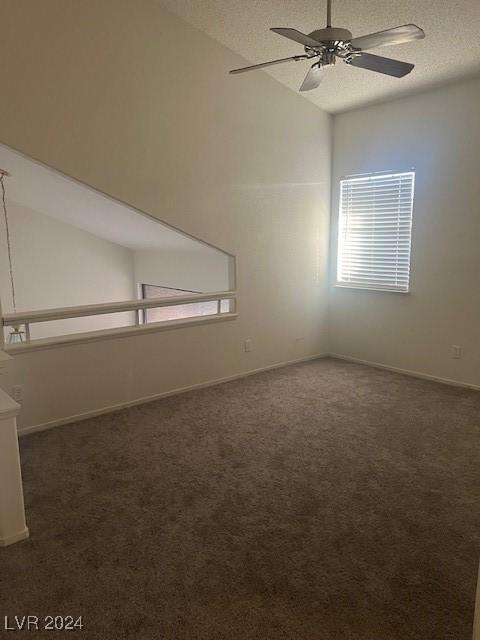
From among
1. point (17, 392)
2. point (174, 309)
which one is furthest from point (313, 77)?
point (174, 309)

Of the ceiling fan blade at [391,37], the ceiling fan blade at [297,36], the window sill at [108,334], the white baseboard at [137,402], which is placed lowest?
the white baseboard at [137,402]

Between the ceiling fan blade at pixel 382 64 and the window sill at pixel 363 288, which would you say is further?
the window sill at pixel 363 288

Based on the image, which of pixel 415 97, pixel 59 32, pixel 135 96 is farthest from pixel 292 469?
pixel 415 97

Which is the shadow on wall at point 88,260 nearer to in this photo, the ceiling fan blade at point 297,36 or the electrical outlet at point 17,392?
the electrical outlet at point 17,392

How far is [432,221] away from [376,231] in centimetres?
63

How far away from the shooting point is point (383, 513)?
227 cm

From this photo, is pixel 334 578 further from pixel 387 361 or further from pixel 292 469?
pixel 387 361

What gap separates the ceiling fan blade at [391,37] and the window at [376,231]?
A: 2.30m

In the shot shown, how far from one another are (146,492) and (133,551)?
0.47 m

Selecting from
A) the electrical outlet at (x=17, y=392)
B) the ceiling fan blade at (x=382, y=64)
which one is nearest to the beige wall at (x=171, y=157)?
the electrical outlet at (x=17, y=392)

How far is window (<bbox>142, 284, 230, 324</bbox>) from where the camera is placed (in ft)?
16.7

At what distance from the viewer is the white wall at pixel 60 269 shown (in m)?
5.51

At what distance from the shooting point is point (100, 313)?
345cm

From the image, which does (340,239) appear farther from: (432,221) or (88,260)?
(88,260)
